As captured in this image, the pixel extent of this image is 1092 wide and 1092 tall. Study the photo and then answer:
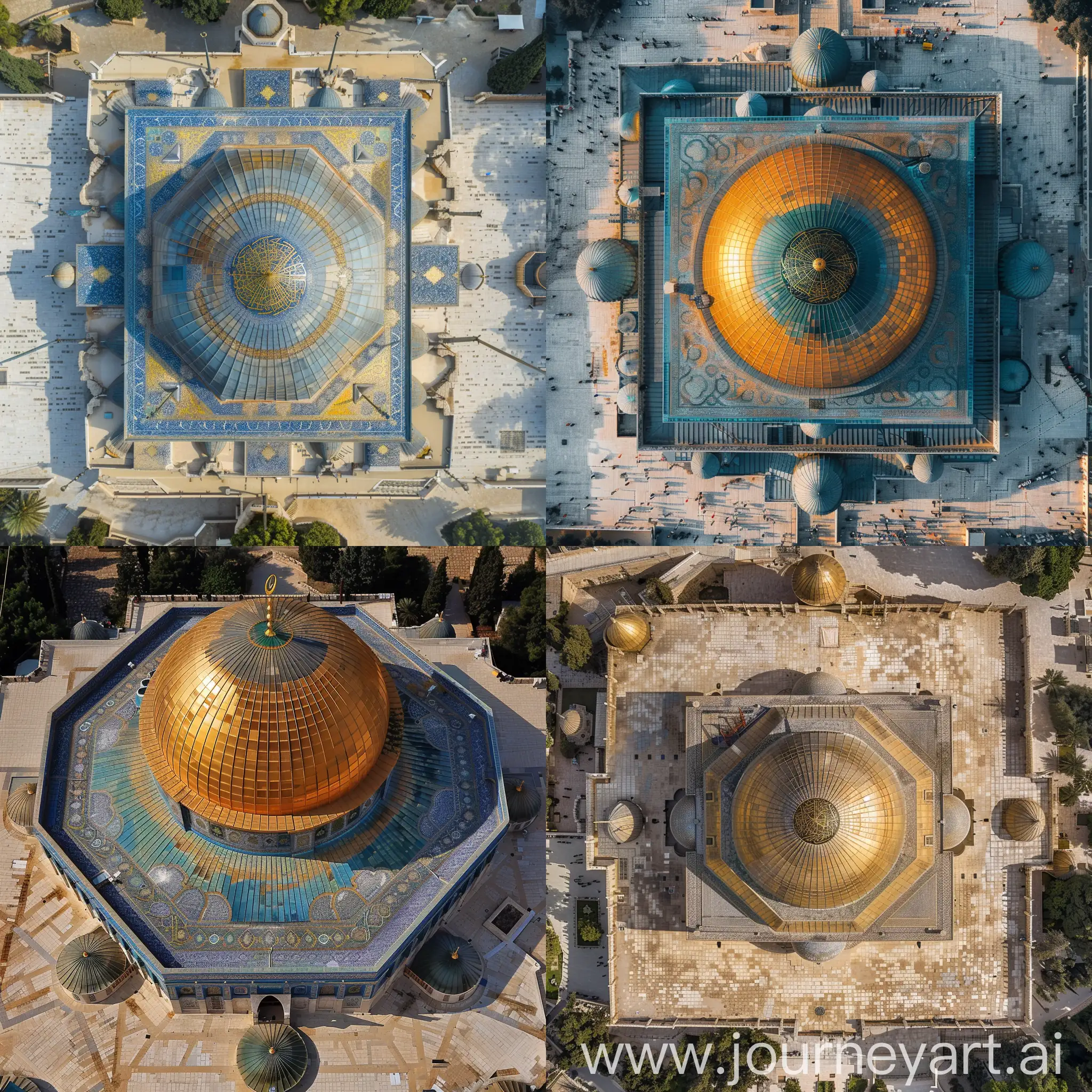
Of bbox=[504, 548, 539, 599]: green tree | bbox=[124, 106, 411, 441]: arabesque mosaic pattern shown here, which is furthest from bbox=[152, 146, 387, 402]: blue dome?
bbox=[504, 548, 539, 599]: green tree

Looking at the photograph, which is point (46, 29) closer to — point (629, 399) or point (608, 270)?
point (608, 270)

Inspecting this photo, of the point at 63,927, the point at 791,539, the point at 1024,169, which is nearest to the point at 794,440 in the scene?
the point at 791,539

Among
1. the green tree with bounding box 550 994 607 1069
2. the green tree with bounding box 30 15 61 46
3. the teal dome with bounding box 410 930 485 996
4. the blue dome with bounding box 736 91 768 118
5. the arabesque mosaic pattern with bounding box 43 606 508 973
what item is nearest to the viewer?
the arabesque mosaic pattern with bounding box 43 606 508 973

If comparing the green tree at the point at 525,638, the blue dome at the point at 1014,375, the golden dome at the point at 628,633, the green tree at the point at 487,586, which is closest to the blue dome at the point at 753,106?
the blue dome at the point at 1014,375

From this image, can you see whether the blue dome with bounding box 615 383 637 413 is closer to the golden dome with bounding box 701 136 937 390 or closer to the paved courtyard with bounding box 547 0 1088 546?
the paved courtyard with bounding box 547 0 1088 546

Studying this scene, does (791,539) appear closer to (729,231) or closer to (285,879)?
(729,231)

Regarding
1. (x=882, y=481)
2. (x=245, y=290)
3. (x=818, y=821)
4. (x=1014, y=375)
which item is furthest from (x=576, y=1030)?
(x=245, y=290)
